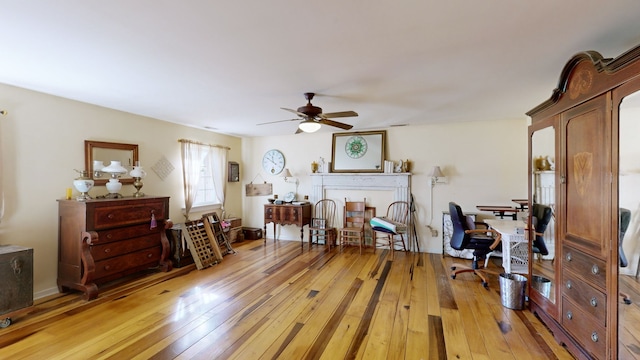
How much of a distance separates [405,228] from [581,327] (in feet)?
9.89

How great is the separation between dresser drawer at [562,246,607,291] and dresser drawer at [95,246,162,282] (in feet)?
15.1

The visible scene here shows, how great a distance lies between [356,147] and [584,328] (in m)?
4.10

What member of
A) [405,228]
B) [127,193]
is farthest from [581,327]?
[127,193]

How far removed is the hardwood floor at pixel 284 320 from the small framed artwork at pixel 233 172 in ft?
8.46

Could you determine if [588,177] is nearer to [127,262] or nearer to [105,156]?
[127,262]

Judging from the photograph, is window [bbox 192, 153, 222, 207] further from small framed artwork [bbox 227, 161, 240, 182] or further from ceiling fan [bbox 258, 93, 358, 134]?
ceiling fan [bbox 258, 93, 358, 134]

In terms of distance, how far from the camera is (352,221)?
538 centimetres

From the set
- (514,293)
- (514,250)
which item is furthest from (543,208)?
(514,293)

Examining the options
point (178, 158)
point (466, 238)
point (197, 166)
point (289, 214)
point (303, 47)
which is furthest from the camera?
point (289, 214)

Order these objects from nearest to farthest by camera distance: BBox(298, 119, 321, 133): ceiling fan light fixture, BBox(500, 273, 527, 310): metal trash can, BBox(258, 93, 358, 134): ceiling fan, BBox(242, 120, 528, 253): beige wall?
BBox(500, 273, 527, 310): metal trash can < BBox(258, 93, 358, 134): ceiling fan < BBox(298, 119, 321, 133): ceiling fan light fixture < BBox(242, 120, 528, 253): beige wall

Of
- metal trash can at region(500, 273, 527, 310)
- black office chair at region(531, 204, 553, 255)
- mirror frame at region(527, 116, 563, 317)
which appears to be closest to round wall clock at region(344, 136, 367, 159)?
mirror frame at region(527, 116, 563, 317)

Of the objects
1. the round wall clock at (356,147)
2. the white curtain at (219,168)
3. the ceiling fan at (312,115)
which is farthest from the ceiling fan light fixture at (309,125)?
A: the white curtain at (219,168)

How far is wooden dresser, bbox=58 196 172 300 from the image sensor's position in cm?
301

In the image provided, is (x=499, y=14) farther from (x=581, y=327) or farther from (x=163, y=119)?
(x=163, y=119)
